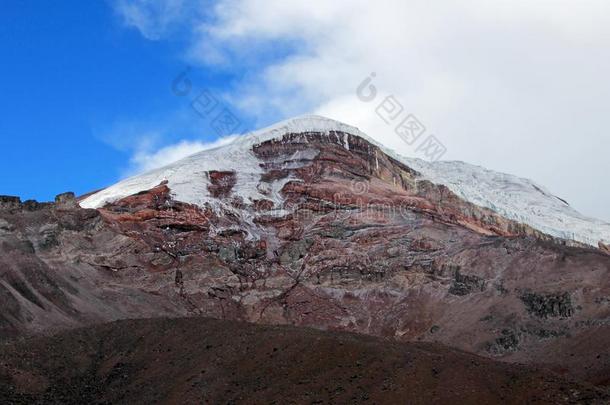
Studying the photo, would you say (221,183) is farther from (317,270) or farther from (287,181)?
(317,270)

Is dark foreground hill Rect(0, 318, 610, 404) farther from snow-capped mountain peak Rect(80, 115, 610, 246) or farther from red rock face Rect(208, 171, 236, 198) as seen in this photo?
red rock face Rect(208, 171, 236, 198)

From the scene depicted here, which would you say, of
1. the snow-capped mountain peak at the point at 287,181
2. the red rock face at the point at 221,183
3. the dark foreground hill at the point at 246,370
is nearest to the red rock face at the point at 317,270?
the red rock face at the point at 221,183

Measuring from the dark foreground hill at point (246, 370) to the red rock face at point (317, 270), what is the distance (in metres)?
8.38

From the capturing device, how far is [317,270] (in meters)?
71.9

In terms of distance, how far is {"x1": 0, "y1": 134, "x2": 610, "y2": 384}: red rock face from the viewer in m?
59.7

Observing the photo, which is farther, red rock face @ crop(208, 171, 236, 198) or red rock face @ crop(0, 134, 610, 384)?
red rock face @ crop(208, 171, 236, 198)

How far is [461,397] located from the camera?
113 feet

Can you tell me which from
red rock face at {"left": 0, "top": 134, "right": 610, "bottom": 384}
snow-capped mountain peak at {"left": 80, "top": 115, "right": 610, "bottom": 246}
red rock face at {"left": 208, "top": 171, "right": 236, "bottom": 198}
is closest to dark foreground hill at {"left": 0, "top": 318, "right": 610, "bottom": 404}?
red rock face at {"left": 0, "top": 134, "right": 610, "bottom": 384}

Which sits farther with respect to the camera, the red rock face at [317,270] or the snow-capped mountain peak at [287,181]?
the snow-capped mountain peak at [287,181]

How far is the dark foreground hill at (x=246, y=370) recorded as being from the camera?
35.3 m

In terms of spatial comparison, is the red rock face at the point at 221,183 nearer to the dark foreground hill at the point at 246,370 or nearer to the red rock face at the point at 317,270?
the red rock face at the point at 317,270

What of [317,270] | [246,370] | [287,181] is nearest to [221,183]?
[287,181]

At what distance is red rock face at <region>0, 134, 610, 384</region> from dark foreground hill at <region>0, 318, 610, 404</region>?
8385 mm

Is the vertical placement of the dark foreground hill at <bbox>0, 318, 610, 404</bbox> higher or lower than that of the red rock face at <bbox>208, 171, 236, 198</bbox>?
lower
